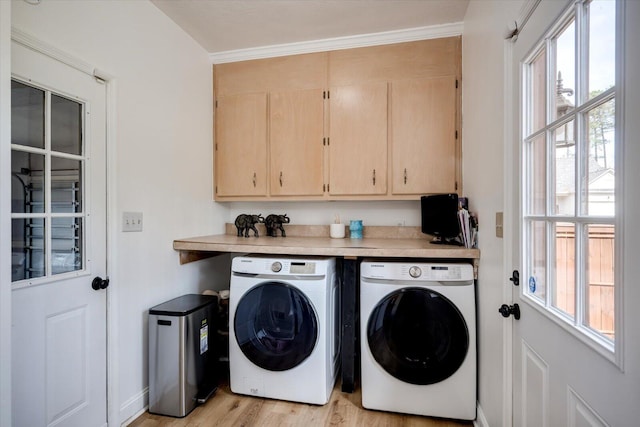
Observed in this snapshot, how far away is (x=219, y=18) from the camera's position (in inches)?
81.4

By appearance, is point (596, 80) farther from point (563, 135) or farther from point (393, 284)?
point (393, 284)

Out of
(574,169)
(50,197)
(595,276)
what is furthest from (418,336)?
(50,197)

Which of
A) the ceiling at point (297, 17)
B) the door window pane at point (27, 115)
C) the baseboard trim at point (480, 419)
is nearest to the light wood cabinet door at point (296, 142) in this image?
the ceiling at point (297, 17)

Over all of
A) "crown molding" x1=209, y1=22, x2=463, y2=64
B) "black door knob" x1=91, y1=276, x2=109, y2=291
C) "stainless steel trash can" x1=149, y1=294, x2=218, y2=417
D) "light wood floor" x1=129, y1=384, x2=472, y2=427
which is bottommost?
"light wood floor" x1=129, y1=384, x2=472, y2=427

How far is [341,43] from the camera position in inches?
91.0

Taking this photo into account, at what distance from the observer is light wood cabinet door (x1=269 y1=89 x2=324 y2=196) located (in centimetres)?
237

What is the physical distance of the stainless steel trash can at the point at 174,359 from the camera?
1747mm

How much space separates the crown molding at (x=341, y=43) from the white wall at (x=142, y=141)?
0.29 m

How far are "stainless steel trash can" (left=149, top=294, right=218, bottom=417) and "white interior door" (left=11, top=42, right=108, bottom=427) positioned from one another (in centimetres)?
26

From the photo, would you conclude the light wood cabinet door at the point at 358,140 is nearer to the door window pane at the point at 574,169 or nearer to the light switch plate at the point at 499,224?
the light switch plate at the point at 499,224

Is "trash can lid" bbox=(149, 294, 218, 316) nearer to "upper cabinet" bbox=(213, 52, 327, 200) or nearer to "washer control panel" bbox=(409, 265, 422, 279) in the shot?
"upper cabinet" bbox=(213, 52, 327, 200)

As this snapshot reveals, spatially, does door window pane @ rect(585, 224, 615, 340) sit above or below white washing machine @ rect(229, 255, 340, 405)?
above

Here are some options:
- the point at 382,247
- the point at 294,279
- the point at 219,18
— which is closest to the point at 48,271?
the point at 294,279

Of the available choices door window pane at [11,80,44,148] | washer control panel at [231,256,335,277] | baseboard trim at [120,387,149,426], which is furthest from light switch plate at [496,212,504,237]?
baseboard trim at [120,387,149,426]
